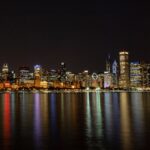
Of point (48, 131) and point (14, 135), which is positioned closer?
point (14, 135)

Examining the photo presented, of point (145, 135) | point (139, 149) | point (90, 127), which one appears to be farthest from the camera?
point (90, 127)

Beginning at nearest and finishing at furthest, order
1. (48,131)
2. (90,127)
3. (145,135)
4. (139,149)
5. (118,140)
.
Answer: (139,149)
(118,140)
(145,135)
(48,131)
(90,127)

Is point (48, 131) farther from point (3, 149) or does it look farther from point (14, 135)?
point (3, 149)

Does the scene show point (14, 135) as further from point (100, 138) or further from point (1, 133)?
point (100, 138)

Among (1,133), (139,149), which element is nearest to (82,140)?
(139,149)

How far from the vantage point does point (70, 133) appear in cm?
2530

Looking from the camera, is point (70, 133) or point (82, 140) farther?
point (70, 133)

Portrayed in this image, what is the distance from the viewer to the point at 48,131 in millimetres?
26406

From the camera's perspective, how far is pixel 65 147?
20.1 meters

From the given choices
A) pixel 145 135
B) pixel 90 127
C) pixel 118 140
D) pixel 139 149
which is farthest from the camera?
pixel 90 127

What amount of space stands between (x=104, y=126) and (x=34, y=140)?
8612mm

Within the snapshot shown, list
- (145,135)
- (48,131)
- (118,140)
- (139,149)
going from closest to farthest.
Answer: (139,149) → (118,140) → (145,135) → (48,131)

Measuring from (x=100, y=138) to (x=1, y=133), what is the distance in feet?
21.8

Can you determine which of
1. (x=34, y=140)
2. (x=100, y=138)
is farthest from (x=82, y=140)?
(x=34, y=140)
